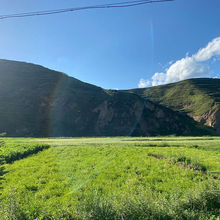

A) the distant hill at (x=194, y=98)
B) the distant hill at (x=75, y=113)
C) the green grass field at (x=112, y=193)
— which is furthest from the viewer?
the distant hill at (x=194, y=98)

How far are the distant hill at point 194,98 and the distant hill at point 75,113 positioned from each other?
1874 cm

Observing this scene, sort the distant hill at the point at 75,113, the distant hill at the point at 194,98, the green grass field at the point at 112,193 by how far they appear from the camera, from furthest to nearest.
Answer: the distant hill at the point at 194,98
the distant hill at the point at 75,113
the green grass field at the point at 112,193

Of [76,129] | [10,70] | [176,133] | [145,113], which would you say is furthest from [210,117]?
[10,70]

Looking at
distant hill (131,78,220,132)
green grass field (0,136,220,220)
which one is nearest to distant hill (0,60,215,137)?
Answer: distant hill (131,78,220,132)

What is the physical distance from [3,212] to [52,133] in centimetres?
5788

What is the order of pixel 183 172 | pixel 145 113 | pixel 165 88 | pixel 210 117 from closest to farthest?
pixel 183 172 → pixel 145 113 → pixel 210 117 → pixel 165 88

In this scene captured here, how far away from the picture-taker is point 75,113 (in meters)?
66.3

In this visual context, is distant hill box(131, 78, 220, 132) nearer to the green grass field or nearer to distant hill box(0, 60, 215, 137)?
distant hill box(0, 60, 215, 137)

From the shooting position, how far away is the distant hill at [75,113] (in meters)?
59.0

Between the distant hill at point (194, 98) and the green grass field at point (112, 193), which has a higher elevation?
the distant hill at point (194, 98)

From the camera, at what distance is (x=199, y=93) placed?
10569 centimetres

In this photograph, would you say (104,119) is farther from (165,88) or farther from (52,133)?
(165,88)

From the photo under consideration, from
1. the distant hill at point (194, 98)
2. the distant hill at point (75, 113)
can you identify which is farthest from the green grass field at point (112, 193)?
the distant hill at point (194, 98)

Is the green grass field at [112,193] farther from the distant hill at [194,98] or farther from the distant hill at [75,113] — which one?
the distant hill at [194,98]
